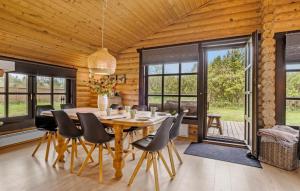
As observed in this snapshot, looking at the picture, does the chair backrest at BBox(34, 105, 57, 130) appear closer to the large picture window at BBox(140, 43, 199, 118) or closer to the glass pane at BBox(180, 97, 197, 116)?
the large picture window at BBox(140, 43, 199, 118)

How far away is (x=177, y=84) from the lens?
4.29 m

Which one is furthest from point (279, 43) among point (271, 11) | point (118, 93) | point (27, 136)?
point (27, 136)

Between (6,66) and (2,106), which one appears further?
(2,106)

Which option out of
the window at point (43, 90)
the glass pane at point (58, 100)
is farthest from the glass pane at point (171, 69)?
the window at point (43, 90)

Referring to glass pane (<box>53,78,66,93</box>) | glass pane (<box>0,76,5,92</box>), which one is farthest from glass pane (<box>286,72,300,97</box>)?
glass pane (<box>0,76,5,92</box>)

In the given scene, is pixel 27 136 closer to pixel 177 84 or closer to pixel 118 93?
pixel 118 93

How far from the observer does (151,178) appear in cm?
227

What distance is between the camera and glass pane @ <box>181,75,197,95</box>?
4.10 meters

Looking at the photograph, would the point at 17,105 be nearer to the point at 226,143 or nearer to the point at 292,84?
the point at 226,143

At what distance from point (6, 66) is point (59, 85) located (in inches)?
53.0

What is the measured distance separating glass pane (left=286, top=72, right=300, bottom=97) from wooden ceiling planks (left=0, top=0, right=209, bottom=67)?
2.30m

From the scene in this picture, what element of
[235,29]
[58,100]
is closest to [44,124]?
[58,100]

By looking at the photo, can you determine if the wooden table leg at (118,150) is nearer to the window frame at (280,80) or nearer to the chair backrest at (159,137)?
the chair backrest at (159,137)

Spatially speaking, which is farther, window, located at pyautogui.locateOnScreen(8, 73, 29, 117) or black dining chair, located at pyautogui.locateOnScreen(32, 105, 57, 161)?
window, located at pyautogui.locateOnScreen(8, 73, 29, 117)
